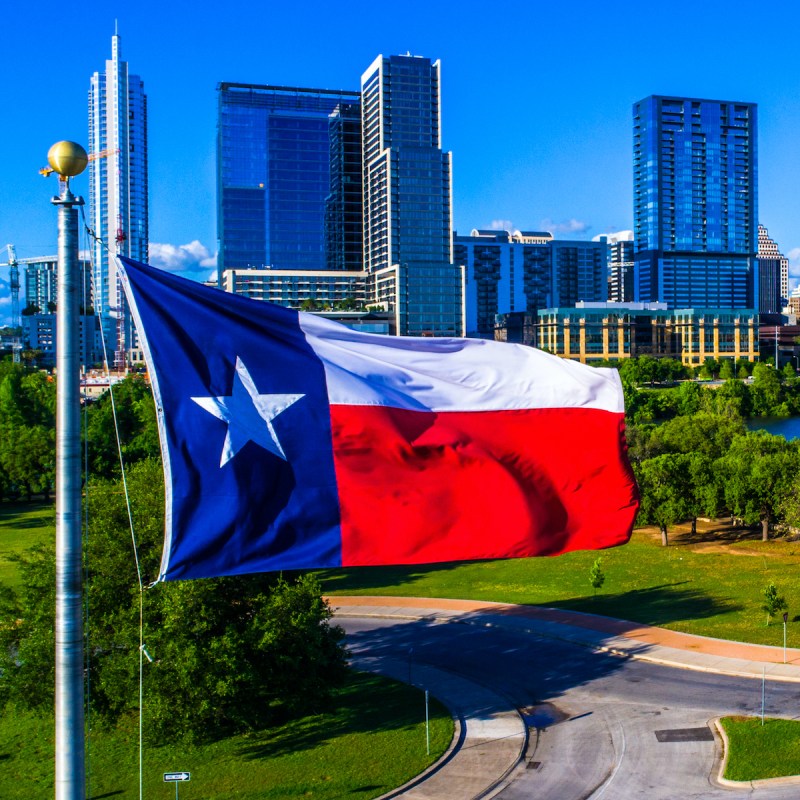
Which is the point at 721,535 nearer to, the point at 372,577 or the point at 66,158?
the point at 372,577

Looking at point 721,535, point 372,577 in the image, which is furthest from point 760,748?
point 721,535

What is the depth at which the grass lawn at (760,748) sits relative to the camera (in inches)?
922

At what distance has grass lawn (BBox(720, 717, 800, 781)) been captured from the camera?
76.8 ft

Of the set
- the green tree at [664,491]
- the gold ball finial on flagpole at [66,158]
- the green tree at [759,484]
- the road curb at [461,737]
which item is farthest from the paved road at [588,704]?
the green tree at [759,484]

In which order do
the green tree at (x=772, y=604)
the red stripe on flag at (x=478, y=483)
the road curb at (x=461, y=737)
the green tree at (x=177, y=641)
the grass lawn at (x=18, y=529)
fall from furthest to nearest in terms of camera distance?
the grass lawn at (x=18, y=529)
the green tree at (x=772, y=604)
the green tree at (x=177, y=641)
the road curb at (x=461, y=737)
the red stripe on flag at (x=478, y=483)

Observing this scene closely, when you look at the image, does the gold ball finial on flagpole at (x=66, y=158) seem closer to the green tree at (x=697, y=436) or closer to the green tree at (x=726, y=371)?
the green tree at (x=697, y=436)

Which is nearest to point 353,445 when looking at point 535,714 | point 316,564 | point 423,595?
point 316,564

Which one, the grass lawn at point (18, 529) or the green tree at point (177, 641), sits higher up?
the green tree at point (177, 641)

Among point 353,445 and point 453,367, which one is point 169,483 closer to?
point 353,445

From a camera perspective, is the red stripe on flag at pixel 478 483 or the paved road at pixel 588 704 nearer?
the red stripe on flag at pixel 478 483

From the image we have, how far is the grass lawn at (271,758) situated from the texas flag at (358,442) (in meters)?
13.7

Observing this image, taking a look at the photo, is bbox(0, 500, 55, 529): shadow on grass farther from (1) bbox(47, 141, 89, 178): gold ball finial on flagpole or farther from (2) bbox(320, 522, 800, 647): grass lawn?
(1) bbox(47, 141, 89, 178): gold ball finial on flagpole

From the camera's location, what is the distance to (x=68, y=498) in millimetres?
9109

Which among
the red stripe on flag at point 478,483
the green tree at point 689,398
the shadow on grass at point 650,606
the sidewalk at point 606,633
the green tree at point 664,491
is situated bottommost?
the sidewalk at point 606,633
